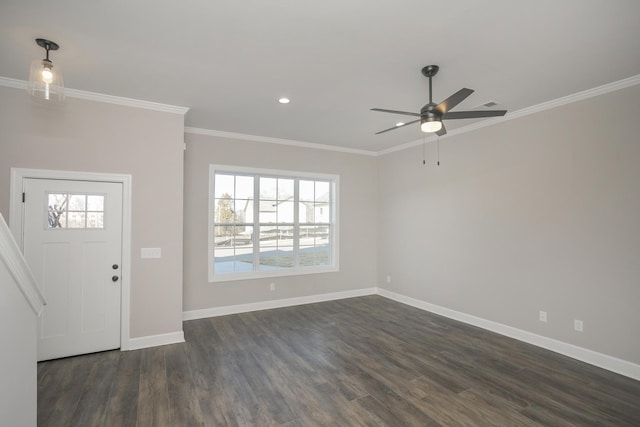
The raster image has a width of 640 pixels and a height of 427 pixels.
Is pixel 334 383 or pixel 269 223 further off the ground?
pixel 269 223

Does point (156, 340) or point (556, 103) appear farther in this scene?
point (156, 340)

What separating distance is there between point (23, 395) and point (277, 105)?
3.42 metres

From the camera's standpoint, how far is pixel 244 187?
5.37 metres

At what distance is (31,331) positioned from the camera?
1.88m

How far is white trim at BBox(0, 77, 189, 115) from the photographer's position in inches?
128

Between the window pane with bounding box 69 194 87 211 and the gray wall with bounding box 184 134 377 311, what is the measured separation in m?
1.40

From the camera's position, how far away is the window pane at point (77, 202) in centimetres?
351

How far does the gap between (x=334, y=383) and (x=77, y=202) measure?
348 centimetres

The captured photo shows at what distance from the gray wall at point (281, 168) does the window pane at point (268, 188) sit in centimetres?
26

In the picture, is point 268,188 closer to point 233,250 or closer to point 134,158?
point 233,250

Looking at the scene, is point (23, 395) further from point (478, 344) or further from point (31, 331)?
point (478, 344)

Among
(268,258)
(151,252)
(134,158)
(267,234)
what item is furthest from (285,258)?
(134,158)

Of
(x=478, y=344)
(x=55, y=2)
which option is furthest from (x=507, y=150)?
(x=55, y=2)

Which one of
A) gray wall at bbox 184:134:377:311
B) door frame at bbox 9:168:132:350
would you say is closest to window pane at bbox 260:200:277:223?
gray wall at bbox 184:134:377:311
